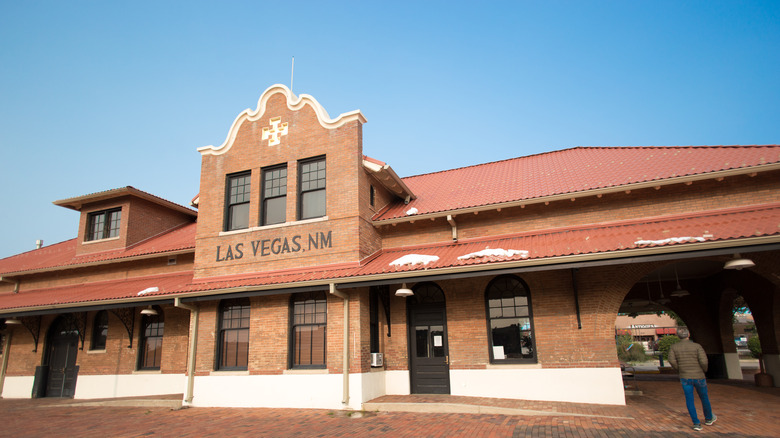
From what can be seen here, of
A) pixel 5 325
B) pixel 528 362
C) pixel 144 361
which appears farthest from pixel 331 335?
pixel 5 325

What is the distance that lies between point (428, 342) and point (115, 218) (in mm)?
14457

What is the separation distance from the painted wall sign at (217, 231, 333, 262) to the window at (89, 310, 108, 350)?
6419 mm

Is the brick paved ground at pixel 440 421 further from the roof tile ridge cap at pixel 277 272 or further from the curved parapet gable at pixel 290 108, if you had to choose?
the curved parapet gable at pixel 290 108

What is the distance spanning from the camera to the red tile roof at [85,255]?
56.1 feet

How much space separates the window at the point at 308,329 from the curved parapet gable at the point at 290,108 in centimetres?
501

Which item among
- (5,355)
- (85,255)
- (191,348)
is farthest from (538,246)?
(5,355)

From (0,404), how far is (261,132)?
12.7 metres

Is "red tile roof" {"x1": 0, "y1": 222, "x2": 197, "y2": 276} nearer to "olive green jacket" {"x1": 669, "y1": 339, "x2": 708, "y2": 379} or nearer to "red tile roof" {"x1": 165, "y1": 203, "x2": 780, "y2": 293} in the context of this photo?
"red tile roof" {"x1": 165, "y1": 203, "x2": 780, "y2": 293}

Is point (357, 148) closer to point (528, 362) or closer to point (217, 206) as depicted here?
point (217, 206)

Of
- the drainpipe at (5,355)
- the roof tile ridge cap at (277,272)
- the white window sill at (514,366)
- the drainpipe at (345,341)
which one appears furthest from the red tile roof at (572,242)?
the drainpipe at (5,355)

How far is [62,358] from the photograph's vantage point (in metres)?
17.5

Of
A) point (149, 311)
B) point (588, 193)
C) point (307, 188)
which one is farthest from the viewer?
point (149, 311)

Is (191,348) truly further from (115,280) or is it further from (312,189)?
(115,280)

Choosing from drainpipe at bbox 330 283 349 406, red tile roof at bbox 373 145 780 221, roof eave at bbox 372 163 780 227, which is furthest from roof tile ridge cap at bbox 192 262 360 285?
red tile roof at bbox 373 145 780 221
